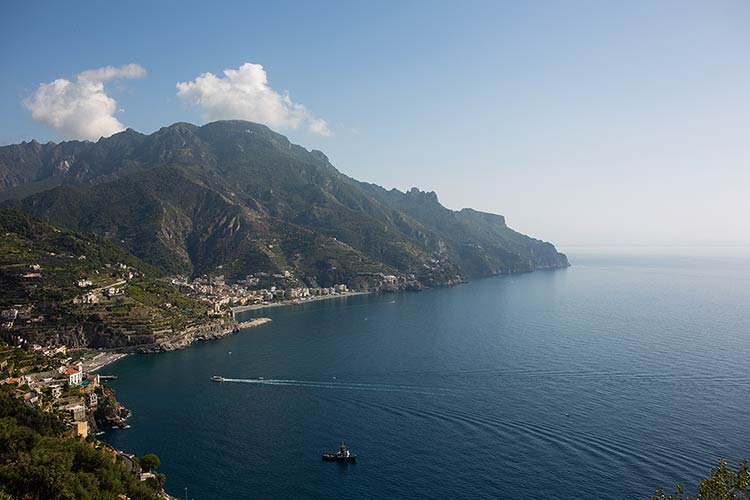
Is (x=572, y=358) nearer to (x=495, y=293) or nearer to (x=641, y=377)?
(x=641, y=377)

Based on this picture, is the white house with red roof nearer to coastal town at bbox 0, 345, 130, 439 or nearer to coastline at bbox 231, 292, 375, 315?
coastal town at bbox 0, 345, 130, 439

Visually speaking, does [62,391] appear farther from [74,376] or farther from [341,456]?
[341,456]

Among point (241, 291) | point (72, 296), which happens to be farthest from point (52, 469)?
point (241, 291)

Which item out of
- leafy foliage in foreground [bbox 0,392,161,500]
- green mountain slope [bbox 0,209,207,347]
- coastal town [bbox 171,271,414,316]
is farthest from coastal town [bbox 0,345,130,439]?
coastal town [bbox 171,271,414,316]

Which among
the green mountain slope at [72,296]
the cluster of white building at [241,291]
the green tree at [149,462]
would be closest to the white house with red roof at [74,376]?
the green mountain slope at [72,296]

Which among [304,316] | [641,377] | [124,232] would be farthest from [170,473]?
[124,232]
